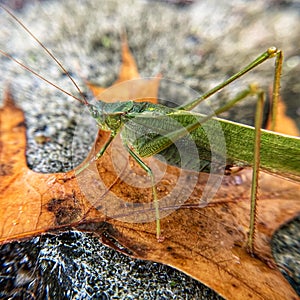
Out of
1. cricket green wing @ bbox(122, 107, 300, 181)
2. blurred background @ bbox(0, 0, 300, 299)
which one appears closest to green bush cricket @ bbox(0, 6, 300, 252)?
cricket green wing @ bbox(122, 107, 300, 181)

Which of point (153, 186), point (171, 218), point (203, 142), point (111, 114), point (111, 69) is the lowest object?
point (171, 218)

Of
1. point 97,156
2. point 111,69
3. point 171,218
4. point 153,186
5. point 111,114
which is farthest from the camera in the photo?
point 111,69

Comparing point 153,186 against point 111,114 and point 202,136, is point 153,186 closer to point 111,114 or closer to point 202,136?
point 202,136

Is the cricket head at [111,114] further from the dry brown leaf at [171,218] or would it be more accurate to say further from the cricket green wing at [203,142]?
the dry brown leaf at [171,218]

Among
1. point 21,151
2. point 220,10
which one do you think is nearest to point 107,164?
point 21,151

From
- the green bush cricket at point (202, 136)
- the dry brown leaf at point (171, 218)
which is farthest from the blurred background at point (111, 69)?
the green bush cricket at point (202, 136)

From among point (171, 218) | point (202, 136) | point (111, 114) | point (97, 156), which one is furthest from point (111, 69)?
point (171, 218)
